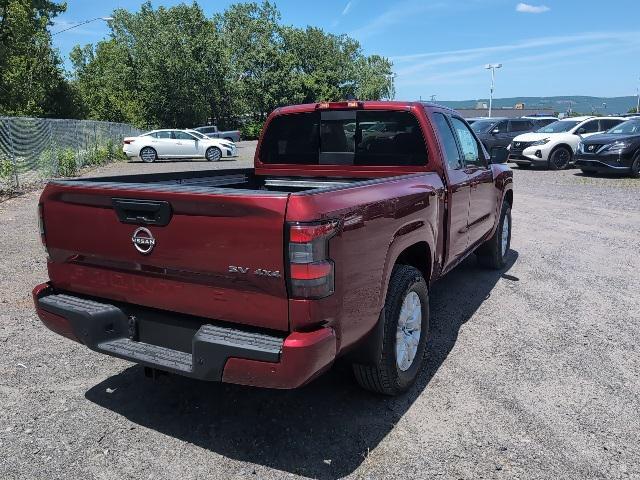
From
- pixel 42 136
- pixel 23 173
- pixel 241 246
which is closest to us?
pixel 241 246

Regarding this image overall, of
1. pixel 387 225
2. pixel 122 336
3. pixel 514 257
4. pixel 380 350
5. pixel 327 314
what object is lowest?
pixel 514 257

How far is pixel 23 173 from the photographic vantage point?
13656 millimetres

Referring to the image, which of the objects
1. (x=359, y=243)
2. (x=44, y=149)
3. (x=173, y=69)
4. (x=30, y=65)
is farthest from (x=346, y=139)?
(x=173, y=69)

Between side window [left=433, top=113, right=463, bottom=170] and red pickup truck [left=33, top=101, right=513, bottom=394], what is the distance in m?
0.44

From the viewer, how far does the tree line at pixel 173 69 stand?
24984 millimetres

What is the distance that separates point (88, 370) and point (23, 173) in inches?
457

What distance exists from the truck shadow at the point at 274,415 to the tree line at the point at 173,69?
13384 millimetres

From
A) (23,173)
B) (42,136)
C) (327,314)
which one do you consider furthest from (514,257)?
(42,136)

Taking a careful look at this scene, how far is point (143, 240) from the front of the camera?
2.85 meters

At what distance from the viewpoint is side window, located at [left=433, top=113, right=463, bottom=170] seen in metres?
4.50

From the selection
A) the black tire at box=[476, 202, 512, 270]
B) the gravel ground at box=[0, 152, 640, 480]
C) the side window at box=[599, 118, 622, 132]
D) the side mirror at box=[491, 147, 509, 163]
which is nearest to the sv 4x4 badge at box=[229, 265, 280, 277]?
the gravel ground at box=[0, 152, 640, 480]

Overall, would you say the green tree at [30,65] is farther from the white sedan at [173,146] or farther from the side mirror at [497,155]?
the side mirror at [497,155]

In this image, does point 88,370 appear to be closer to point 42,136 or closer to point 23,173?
point 23,173

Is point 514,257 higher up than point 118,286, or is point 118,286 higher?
point 118,286
